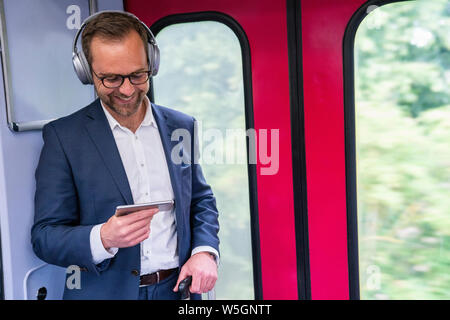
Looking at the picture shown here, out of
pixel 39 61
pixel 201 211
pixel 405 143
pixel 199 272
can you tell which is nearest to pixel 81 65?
pixel 39 61

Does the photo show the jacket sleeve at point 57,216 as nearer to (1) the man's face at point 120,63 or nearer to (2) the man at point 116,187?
(2) the man at point 116,187

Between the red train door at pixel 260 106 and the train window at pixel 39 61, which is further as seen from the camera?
the red train door at pixel 260 106

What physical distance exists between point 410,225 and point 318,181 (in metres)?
0.49

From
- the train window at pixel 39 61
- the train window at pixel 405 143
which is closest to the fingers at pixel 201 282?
the train window at pixel 39 61

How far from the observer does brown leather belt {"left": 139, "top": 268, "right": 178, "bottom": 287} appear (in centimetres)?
149

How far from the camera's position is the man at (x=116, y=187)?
1.34 m

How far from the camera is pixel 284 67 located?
2.11 metres

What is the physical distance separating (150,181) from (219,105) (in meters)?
0.85

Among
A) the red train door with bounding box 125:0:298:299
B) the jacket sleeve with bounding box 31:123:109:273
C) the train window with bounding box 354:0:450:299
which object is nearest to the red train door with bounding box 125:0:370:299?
the red train door with bounding box 125:0:298:299

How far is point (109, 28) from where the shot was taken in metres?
1.38

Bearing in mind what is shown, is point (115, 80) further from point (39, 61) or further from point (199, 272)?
point (199, 272)

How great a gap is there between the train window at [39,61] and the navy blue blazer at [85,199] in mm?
201
